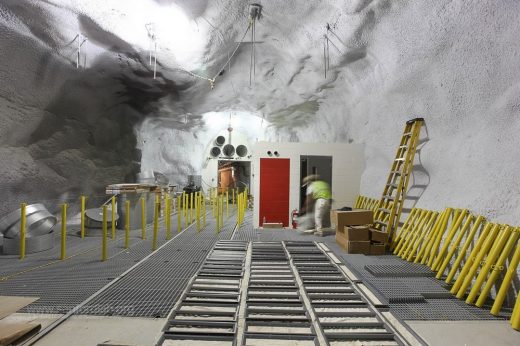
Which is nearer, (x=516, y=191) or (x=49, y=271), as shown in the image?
(x=516, y=191)

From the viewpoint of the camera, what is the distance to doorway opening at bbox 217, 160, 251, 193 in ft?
60.9

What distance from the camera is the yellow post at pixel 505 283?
3.46 meters

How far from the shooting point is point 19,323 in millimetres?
2969

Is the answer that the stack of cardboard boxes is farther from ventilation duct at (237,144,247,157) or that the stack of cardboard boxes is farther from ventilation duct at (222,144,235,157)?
ventilation duct at (222,144,235,157)

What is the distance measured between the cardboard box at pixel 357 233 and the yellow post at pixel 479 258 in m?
2.38

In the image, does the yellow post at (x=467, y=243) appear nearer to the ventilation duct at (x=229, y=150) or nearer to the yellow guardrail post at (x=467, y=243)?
the yellow guardrail post at (x=467, y=243)

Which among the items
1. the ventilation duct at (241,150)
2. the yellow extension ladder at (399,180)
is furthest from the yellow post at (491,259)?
the ventilation duct at (241,150)

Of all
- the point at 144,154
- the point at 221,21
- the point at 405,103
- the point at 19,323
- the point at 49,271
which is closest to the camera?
the point at 19,323

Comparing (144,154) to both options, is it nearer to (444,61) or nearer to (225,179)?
(225,179)

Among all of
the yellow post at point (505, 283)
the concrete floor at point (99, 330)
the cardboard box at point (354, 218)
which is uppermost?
the cardboard box at point (354, 218)

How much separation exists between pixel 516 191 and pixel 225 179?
16.1 metres

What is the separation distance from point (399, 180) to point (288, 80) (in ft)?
18.5

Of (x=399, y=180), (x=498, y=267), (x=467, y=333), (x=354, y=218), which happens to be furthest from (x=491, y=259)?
(x=354, y=218)

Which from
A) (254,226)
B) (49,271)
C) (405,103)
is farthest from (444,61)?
(49,271)
